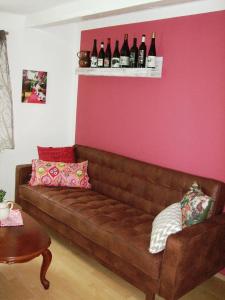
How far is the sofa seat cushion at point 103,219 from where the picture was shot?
239cm

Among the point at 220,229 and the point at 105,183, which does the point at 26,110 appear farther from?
the point at 220,229

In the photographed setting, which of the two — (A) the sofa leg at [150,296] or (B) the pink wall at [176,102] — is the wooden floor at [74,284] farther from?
(B) the pink wall at [176,102]

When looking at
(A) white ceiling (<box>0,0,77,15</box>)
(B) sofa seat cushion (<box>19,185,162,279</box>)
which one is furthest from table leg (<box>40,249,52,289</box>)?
(A) white ceiling (<box>0,0,77,15</box>)

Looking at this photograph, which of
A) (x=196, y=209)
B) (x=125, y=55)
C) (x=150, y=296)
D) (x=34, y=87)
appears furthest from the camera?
(x=34, y=87)

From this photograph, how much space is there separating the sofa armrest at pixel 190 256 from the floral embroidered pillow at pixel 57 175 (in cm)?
154

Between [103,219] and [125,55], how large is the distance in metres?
1.66

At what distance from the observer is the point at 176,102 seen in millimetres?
3145

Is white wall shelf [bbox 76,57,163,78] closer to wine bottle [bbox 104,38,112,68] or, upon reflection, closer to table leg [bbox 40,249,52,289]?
wine bottle [bbox 104,38,112,68]

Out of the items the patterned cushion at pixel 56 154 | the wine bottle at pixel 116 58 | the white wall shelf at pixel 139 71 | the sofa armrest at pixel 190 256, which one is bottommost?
the sofa armrest at pixel 190 256

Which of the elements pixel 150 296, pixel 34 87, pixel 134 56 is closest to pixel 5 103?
pixel 34 87

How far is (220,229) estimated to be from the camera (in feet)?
8.04

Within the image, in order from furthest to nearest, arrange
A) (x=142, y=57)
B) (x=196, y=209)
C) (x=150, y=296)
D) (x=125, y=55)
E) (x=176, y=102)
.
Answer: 1. (x=125, y=55)
2. (x=142, y=57)
3. (x=176, y=102)
4. (x=196, y=209)
5. (x=150, y=296)

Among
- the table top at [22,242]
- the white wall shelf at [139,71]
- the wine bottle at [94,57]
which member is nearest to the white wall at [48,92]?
the wine bottle at [94,57]

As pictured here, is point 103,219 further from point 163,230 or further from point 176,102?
point 176,102
